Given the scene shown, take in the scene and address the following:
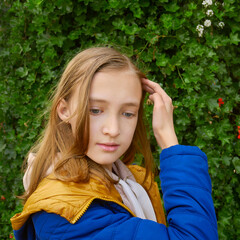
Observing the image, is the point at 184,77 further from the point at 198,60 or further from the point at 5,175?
the point at 5,175

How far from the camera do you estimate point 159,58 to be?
215cm

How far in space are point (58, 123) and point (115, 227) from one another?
559 mm


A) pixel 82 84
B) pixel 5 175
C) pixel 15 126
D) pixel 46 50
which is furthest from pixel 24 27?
pixel 82 84

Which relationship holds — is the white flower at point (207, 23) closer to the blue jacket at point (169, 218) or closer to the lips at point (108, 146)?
the blue jacket at point (169, 218)

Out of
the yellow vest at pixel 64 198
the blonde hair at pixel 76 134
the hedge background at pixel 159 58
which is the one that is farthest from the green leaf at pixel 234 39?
the yellow vest at pixel 64 198

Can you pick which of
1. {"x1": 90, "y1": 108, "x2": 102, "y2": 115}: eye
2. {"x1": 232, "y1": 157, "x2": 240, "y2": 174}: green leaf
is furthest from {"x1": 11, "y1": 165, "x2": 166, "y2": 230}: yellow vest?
{"x1": 232, "y1": 157, "x2": 240, "y2": 174}: green leaf

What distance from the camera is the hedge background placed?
2125mm

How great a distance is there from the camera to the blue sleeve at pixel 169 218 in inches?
39.6

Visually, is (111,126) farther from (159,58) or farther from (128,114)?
(159,58)

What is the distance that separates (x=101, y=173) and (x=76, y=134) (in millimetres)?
196

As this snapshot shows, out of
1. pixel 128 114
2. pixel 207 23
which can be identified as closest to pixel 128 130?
pixel 128 114

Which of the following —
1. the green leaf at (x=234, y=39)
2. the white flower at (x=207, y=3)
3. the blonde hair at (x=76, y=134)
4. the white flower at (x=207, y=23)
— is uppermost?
the white flower at (x=207, y=3)

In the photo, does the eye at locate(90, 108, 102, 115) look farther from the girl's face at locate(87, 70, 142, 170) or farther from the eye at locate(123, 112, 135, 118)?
the eye at locate(123, 112, 135, 118)

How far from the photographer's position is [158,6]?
2.21 metres
